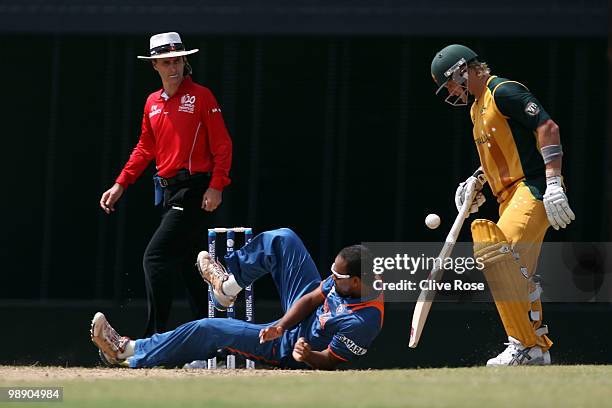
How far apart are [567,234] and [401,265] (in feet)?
5.59

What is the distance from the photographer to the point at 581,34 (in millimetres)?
12211

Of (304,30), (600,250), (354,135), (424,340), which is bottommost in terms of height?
(424,340)

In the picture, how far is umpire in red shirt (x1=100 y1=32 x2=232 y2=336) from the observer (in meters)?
9.69

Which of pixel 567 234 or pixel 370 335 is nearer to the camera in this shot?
pixel 370 335

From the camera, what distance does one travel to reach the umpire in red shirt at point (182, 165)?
9688 mm

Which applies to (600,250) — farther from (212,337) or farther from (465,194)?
(212,337)

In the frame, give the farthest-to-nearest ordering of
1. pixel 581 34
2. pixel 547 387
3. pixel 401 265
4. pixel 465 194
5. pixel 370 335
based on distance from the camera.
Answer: pixel 581 34, pixel 401 265, pixel 465 194, pixel 370 335, pixel 547 387

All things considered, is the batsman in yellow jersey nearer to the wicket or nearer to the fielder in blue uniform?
the fielder in blue uniform

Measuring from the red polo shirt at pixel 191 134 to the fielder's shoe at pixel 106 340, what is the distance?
3.76ft

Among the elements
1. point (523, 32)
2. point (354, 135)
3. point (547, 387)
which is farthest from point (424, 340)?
point (547, 387)

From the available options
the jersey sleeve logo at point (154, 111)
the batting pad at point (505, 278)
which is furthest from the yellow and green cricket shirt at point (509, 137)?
the jersey sleeve logo at point (154, 111)

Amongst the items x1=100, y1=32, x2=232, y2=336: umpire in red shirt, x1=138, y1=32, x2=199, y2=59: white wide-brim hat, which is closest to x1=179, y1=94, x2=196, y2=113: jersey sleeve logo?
x1=100, y1=32, x2=232, y2=336: umpire in red shirt

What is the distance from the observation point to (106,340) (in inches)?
364

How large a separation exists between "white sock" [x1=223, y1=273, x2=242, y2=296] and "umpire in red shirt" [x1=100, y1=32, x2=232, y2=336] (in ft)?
1.57
